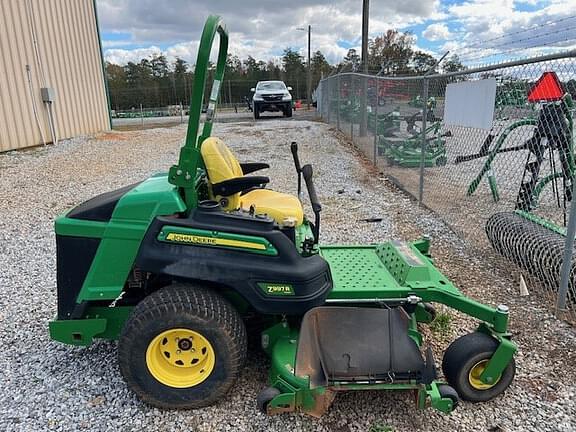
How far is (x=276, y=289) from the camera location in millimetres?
2377

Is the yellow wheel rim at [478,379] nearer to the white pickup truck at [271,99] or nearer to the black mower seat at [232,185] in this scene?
the black mower seat at [232,185]

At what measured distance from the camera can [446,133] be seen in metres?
6.48

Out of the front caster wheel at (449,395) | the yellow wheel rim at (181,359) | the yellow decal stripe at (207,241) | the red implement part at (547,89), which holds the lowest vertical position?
the front caster wheel at (449,395)

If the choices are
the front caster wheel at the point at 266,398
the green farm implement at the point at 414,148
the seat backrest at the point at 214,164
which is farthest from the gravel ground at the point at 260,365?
the seat backrest at the point at 214,164

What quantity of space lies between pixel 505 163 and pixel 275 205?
4.78 m

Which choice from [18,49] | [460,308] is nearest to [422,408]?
[460,308]

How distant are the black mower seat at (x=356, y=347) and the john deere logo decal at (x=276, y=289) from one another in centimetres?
20

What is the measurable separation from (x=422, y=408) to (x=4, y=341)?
2694 mm

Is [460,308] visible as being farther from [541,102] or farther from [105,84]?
[105,84]

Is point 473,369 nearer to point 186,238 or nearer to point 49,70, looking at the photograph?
point 186,238

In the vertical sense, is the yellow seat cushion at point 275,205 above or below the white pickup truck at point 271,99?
below

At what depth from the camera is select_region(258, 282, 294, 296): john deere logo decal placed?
2369 mm

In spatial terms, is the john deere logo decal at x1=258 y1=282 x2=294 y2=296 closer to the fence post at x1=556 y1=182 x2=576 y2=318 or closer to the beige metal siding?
the fence post at x1=556 y1=182 x2=576 y2=318

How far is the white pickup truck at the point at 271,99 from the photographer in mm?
21109
